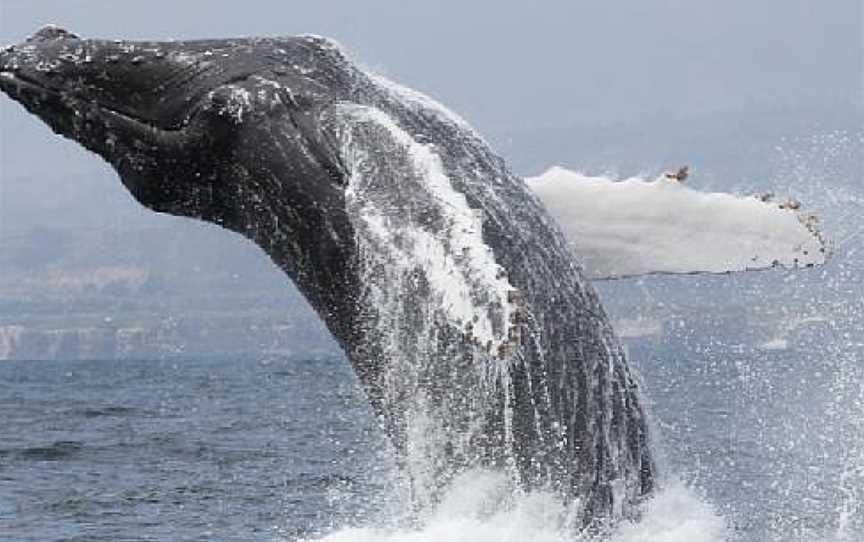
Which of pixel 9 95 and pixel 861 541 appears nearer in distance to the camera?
pixel 9 95

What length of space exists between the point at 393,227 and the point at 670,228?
3159 mm

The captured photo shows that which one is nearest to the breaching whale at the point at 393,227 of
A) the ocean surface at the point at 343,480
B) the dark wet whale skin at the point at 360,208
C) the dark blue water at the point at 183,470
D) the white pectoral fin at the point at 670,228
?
the dark wet whale skin at the point at 360,208

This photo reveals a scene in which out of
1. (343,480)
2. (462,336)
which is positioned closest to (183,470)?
(343,480)

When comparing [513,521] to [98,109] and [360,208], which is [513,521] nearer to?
[360,208]

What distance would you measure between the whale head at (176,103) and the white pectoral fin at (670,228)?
6.51ft

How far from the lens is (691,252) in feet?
31.6

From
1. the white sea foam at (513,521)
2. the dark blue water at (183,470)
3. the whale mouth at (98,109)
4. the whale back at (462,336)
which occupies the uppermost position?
the whale mouth at (98,109)

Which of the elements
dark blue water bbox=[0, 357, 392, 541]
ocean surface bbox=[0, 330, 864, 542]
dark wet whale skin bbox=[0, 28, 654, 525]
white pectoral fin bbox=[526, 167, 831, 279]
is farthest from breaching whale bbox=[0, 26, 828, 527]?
white pectoral fin bbox=[526, 167, 831, 279]

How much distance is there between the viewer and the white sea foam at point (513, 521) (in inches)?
273

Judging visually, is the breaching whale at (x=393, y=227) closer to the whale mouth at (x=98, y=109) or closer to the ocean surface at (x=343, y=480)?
the whale mouth at (x=98, y=109)

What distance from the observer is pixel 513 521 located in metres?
6.97

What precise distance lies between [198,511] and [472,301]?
15.5m

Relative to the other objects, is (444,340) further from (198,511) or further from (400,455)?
(198,511)

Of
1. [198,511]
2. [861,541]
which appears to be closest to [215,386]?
[198,511]
